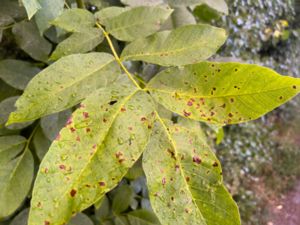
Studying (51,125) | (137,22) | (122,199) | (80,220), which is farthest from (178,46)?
(122,199)

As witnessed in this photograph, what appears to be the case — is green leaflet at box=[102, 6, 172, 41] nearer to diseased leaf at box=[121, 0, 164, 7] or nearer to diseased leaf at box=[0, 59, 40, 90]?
Result: diseased leaf at box=[121, 0, 164, 7]

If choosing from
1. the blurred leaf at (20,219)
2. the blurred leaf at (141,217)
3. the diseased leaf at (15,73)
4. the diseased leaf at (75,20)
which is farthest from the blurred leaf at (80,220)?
the diseased leaf at (75,20)

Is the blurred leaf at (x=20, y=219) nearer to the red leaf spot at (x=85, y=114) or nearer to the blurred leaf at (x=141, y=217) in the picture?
the blurred leaf at (x=141, y=217)

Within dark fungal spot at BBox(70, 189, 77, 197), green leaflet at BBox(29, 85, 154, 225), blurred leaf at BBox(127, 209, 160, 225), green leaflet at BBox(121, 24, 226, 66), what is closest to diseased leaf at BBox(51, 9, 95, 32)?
green leaflet at BBox(121, 24, 226, 66)

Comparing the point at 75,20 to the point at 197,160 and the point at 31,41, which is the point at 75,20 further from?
the point at 197,160

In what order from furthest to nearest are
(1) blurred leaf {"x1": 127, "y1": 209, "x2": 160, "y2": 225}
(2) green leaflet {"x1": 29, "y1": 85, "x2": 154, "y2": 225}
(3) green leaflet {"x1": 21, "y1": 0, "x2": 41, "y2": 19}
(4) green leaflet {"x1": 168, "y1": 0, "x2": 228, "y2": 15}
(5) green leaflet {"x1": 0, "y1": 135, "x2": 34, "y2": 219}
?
(1) blurred leaf {"x1": 127, "y1": 209, "x2": 160, "y2": 225} < (4) green leaflet {"x1": 168, "y1": 0, "x2": 228, "y2": 15} < (5) green leaflet {"x1": 0, "y1": 135, "x2": 34, "y2": 219} < (3) green leaflet {"x1": 21, "y1": 0, "x2": 41, "y2": 19} < (2) green leaflet {"x1": 29, "y1": 85, "x2": 154, "y2": 225}

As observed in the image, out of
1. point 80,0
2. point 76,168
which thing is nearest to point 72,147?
point 76,168
